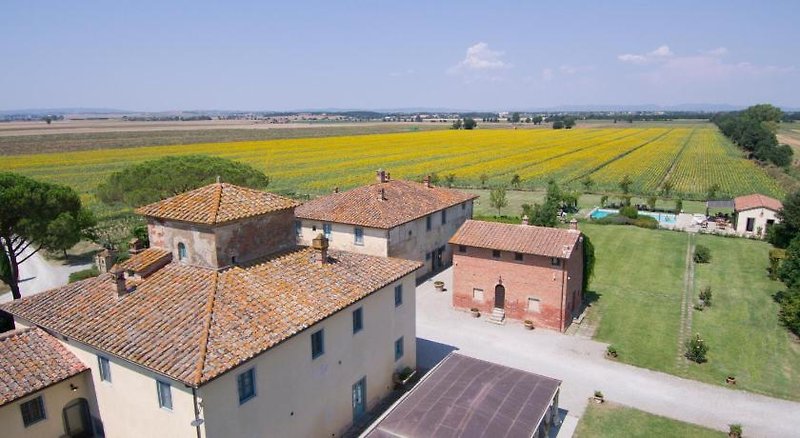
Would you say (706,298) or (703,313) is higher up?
(706,298)

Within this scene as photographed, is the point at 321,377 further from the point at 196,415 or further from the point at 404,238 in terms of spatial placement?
the point at 404,238

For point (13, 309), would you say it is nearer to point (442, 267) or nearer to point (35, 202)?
point (35, 202)

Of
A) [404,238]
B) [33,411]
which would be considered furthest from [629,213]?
[33,411]

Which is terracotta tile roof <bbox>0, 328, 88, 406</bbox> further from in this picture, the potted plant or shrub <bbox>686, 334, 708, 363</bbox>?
shrub <bbox>686, 334, 708, 363</bbox>

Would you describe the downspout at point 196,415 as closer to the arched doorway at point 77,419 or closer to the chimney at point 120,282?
the chimney at point 120,282

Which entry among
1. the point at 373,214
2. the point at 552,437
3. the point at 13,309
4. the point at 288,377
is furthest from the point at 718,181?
the point at 13,309

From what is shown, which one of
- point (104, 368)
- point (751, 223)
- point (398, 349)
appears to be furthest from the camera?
point (751, 223)

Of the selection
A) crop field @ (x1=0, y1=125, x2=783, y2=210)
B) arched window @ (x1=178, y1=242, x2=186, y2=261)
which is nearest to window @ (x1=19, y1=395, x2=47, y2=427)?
arched window @ (x1=178, y1=242, x2=186, y2=261)
